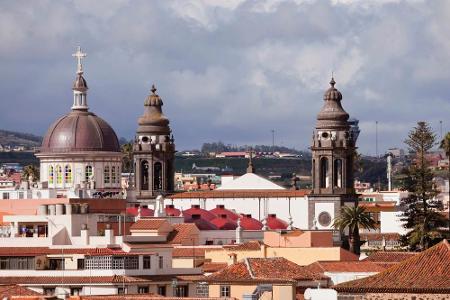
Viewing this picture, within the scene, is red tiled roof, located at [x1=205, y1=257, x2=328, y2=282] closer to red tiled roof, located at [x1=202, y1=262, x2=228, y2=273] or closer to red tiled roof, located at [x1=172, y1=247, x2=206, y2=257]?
red tiled roof, located at [x1=202, y1=262, x2=228, y2=273]

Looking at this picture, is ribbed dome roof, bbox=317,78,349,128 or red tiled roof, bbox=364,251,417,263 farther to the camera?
ribbed dome roof, bbox=317,78,349,128

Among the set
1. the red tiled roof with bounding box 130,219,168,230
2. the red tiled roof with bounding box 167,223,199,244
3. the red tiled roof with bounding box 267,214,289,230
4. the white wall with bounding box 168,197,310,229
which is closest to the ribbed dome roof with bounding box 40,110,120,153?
the red tiled roof with bounding box 267,214,289,230

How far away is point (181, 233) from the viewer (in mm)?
129875

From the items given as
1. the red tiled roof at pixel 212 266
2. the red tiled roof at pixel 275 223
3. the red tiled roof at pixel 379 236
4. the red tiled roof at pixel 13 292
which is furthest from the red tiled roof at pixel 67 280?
the red tiled roof at pixel 379 236

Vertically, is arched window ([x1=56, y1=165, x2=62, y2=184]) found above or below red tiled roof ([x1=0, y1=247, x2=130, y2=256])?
above

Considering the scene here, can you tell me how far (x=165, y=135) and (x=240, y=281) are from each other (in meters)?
115

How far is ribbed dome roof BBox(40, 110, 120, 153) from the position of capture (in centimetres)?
16575

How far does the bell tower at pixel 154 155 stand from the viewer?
193m

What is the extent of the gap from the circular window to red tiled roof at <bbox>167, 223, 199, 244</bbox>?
4293 centimetres

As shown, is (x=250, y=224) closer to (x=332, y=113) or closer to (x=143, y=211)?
(x=143, y=211)

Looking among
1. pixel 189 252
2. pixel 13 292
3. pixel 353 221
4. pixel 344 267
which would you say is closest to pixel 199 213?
pixel 353 221

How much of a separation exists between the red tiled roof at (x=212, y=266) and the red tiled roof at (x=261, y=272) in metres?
11.1

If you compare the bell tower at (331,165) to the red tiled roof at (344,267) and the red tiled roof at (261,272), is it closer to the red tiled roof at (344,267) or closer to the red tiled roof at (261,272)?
the red tiled roof at (344,267)

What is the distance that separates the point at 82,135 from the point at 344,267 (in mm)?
66194
